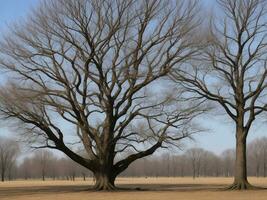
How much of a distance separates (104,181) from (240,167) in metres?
9.77

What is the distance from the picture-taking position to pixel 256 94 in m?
37.1

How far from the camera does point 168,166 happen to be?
161 meters

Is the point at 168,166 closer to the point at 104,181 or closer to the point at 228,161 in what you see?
the point at 228,161

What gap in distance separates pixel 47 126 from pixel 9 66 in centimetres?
510

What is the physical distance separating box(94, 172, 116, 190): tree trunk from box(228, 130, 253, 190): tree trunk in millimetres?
8505

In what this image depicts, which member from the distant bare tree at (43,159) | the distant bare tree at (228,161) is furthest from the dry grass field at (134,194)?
the distant bare tree at (228,161)

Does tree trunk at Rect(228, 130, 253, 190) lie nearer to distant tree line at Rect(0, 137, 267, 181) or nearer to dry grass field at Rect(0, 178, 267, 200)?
dry grass field at Rect(0, 178, 267, 200)

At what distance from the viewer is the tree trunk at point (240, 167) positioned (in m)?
35.3

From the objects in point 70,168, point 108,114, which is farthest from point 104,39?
point 70,168

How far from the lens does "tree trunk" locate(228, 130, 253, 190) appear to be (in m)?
35.3

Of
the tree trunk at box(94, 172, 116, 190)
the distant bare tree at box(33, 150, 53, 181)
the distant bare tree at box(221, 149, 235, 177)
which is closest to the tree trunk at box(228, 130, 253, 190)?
the tree trunk at box(94, 172, 116, 190)

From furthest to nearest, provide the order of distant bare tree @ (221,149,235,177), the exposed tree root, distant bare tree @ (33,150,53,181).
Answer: distant bare tree @ (221,149,235,177) → distant bare tree @ (33,150,53,181) → the exposed tree root

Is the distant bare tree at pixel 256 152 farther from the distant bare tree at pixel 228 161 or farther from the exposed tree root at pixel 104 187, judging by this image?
the exposed tree root at pixel 104 187

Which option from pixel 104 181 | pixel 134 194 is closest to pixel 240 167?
pixel 104 181
